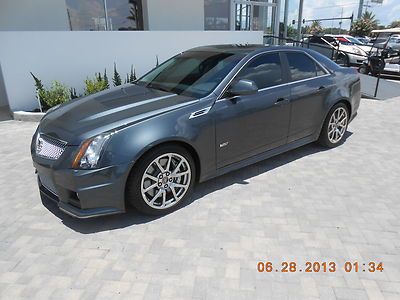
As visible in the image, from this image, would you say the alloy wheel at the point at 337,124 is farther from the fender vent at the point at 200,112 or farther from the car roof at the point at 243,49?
the fender vent at the point at 200,112

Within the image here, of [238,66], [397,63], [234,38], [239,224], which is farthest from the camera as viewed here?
[397,63]

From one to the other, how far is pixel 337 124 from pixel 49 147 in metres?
3.93

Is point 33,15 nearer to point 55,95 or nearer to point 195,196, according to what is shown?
point 55,95

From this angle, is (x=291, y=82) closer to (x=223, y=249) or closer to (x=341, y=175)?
(x=341, y=175)

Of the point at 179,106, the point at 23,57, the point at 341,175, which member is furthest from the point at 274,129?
the point at 23,57

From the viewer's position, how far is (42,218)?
120 inches

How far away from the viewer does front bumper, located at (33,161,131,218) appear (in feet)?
8.55

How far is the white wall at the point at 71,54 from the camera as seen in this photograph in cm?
619

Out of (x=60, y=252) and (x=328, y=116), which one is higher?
(x=328, y=116)

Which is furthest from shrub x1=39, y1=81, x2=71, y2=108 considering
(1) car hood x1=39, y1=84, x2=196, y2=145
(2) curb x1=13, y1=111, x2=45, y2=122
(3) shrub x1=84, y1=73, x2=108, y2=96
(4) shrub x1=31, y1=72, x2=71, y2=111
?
(1) car hood x1=39, y1=84, x2=196, y2=145

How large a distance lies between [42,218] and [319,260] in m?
2.56

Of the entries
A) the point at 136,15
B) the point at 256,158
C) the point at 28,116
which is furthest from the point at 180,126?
the point at 136,15

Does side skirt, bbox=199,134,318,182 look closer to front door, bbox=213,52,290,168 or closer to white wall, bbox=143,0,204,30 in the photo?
front door, bbox=213,52,290,168

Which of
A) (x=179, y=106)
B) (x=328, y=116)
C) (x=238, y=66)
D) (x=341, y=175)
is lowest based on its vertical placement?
(x=341, y=175)
